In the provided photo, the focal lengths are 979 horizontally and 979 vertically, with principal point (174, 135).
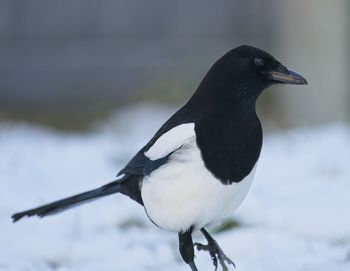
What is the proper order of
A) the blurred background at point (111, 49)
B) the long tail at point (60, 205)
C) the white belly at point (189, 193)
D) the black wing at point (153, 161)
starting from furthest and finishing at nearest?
the blurred background at point (111, 49), the long tail at point (60, 205), the black wing at point (153, 161), the white belly at point (189, 193)

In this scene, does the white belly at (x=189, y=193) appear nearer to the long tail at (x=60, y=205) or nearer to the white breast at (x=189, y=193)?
the white breast at (x=189, y=193)

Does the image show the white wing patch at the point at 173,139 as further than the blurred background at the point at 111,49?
No

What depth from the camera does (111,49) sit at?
329 inches

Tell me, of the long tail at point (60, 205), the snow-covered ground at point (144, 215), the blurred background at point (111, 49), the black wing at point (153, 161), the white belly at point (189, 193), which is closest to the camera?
the white belly at point (189, 193)

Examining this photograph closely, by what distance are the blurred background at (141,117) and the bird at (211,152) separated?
1.46ft

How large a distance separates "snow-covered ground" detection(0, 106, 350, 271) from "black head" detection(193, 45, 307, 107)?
0.71 metres

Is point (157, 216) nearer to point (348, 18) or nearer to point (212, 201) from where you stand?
point (212, 201)

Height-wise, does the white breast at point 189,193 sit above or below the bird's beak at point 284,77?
below

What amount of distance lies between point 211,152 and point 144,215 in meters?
1.38

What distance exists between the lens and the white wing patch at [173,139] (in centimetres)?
366

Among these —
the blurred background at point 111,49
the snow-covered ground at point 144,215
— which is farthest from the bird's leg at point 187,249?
the blurred background at point 111,49

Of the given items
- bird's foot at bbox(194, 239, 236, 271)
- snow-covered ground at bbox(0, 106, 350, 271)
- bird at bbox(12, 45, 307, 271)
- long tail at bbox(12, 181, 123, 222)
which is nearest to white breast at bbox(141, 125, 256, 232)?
bird at bbox(12, 45, 307, 271)

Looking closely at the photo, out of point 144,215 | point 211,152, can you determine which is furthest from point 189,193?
point 144,215

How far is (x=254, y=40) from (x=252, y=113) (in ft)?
14.8
